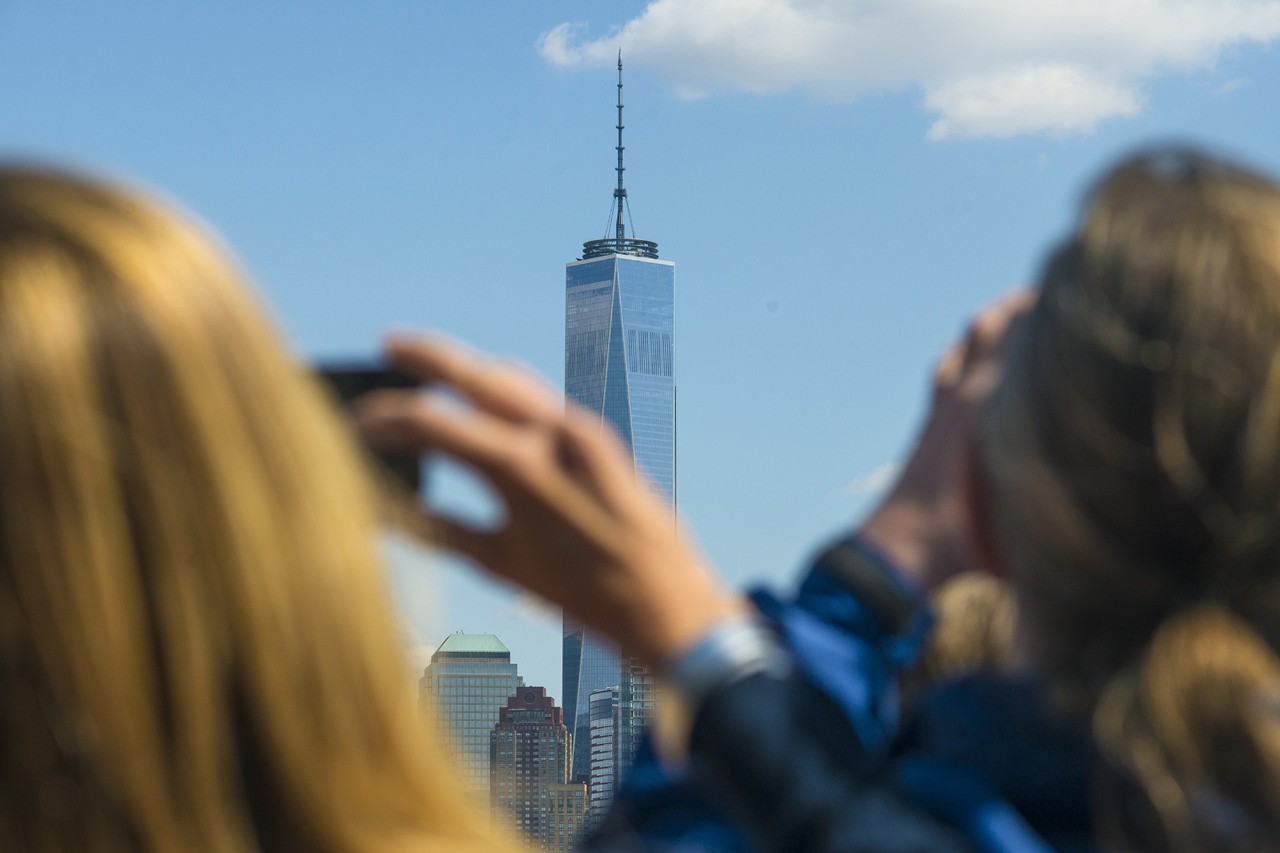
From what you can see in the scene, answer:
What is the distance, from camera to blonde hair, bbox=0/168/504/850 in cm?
155

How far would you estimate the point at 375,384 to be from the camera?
1.81m

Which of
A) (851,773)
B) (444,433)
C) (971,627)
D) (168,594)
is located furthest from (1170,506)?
(971,627)

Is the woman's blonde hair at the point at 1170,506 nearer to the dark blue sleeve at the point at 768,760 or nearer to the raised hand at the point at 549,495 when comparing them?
the dark blue sleeve at the point at 768,760

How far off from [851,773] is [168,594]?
0.73 m

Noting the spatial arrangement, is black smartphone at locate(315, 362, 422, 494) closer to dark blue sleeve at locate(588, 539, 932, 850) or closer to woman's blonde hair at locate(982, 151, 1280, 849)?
dark blue sleeve at locate(588, 539, 932, 850)

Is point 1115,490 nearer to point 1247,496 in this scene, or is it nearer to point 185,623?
point 1247,496

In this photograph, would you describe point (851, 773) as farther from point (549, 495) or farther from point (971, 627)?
point (971, 627)

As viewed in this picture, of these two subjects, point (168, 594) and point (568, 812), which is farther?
point (568, 812)

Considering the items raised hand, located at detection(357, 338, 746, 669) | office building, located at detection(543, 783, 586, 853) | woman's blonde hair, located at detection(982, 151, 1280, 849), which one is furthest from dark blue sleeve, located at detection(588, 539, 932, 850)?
office building, located at detection(543, 783, 586, 853)

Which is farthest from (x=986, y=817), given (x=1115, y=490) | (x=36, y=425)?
(x=36, y=425)

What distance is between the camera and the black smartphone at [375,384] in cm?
176

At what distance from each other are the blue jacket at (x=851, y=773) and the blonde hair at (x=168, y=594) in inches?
13.7

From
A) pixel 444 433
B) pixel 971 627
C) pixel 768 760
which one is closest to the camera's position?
pixel 444 433

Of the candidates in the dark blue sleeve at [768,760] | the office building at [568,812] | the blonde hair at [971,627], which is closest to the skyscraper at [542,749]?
the office building at [568,812]
